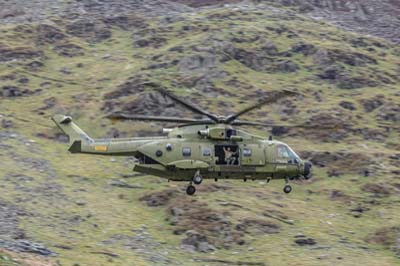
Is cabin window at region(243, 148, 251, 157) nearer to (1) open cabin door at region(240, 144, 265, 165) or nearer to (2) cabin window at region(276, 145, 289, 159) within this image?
(1) open cabin door at region(240, 144, 265, 165)

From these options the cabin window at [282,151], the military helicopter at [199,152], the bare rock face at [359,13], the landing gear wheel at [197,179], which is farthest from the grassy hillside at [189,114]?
the bare rock face at [359,13]

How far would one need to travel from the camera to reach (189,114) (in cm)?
6962

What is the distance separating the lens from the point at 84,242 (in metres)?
46.5

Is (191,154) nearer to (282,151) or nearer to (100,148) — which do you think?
(100,148)

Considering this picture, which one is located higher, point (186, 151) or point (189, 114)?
point (186, 151)

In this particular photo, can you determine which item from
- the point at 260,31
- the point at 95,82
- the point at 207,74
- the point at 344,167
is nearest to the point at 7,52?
the point at 95,82

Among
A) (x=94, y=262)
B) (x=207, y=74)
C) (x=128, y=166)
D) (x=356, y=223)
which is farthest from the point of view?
(x=207, y=74)

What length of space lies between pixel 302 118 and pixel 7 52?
107 feet

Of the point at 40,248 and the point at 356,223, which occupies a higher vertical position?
the point at 40,248

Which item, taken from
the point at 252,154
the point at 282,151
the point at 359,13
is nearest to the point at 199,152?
the point at 252,154

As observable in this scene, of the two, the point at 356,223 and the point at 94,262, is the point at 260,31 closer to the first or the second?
the point at 356,223

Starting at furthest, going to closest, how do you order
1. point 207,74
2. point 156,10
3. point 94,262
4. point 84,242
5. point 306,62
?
1. point 156,10
2. point 306,62
3. point 207,74
4. point 84,242
5. point 94,262

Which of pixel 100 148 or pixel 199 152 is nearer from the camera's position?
pixel 199 152

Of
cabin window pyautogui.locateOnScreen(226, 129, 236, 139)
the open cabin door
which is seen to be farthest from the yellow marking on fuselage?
the open cabin door
